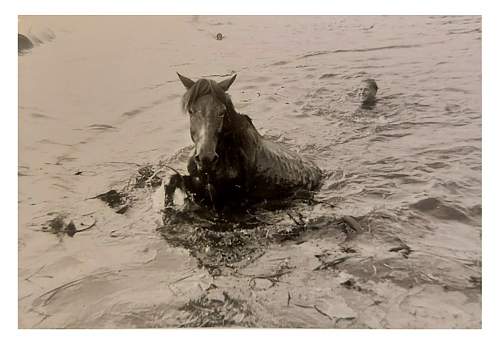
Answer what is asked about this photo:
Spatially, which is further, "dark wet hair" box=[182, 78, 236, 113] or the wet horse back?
the wet horse back

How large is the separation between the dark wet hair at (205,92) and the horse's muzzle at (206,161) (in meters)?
0.23

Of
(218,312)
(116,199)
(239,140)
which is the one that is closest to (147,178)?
(116,199)

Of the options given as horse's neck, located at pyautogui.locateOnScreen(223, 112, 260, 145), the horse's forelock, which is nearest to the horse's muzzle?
horse's neck, located at pyautogui.locateOnScreen(223, 112, 260, 145)

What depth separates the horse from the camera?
7.68ft

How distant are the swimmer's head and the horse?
1.37ft

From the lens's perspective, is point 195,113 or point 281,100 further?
point 281,100

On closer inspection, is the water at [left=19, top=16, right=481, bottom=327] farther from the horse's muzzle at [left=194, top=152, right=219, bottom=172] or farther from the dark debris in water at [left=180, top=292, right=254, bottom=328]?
the horse's muzzle at [left=194, top=152, right=219, bottom=172]

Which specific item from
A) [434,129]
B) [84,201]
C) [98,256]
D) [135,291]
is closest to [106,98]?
[84,201]

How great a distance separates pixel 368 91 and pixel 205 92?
0.83 m

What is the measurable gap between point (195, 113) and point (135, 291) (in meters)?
0.84

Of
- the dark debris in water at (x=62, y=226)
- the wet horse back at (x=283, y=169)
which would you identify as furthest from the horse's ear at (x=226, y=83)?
the dark debris in water at (x=62, y=226)

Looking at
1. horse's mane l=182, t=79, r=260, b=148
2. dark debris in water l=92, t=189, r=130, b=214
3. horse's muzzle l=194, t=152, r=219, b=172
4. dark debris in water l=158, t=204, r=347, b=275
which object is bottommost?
dark debris in water l=158, t=204, r=347, b=275
